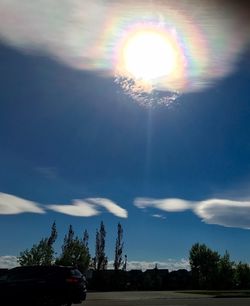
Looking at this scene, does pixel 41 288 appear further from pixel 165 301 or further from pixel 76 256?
pixel 76 256

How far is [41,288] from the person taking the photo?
57.3 feet

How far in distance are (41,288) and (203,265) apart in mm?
55395

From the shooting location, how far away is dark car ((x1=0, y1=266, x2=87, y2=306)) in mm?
17344

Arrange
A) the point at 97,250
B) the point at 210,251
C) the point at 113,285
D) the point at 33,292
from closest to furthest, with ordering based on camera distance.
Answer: the point at 33,292
the point at 113,285
the point at 210,251
the point at 97,250

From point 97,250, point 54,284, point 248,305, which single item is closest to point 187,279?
point 97,250

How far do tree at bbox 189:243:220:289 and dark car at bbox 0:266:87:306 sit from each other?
5188 centimetres

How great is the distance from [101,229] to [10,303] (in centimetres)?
6678

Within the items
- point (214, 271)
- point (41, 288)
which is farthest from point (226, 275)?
point (41, 288)

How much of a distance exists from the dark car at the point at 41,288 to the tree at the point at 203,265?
170 feet

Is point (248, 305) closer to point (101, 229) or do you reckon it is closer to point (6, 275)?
point (6, 275)

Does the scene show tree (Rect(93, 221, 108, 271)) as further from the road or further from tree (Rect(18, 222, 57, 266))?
the road

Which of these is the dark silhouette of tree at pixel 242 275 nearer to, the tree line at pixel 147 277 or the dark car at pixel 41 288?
the tree line at pixel 147 277

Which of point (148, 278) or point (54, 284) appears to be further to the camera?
point (148, 278)

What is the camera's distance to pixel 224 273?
6600cm
